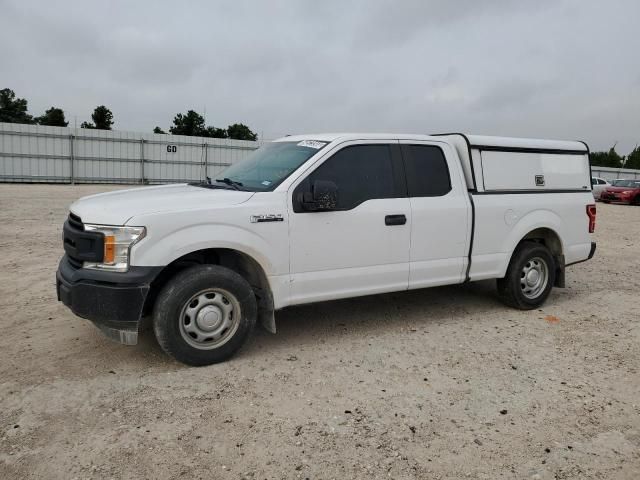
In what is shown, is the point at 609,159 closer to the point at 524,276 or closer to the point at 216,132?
the point at 216,132

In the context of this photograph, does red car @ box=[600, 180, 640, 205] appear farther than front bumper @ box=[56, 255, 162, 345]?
Yes

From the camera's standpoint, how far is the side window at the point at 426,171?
16.6 ft

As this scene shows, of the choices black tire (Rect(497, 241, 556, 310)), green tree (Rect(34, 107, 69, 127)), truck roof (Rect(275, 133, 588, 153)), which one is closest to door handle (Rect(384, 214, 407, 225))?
truck roof (Rect(275, 133, 588, 153))

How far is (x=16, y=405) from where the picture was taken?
3.43 metres

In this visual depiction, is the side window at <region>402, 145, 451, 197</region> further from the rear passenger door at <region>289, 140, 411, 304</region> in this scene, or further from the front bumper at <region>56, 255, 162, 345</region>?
the front bumper at <region>56, 255, 162, 345</region>

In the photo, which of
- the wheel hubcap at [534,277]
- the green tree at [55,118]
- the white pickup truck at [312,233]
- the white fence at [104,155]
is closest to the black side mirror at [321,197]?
the white pickup truck at [312,233]

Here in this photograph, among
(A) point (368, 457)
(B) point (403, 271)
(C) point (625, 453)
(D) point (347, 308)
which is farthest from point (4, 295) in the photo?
(C) point (625, 453)

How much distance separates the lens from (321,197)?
4.27 meters

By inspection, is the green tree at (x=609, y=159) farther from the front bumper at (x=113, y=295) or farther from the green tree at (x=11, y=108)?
the front bumper at (x=113, y=295)

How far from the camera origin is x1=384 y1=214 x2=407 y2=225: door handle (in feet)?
15.7

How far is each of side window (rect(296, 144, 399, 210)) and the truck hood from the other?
649 millimetres

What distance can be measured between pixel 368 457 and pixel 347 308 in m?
2.89

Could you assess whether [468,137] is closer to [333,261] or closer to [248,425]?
[333,261]

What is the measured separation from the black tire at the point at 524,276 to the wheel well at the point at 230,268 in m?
2.89
